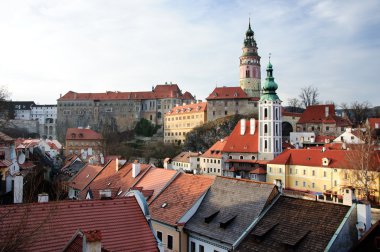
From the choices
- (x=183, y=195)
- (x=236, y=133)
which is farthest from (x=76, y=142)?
(x=183, y=195)

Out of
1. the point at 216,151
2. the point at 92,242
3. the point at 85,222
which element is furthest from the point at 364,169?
the point at 92,242

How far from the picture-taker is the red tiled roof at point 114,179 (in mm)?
26081

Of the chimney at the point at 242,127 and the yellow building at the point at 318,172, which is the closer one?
the yellow building at the point at 318,172

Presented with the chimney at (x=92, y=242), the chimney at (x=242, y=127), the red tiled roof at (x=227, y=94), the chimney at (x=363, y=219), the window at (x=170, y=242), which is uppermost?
the red tiled roof at (x=227, y=94)

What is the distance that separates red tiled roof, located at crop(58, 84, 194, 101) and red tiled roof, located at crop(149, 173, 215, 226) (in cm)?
9131

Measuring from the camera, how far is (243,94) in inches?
3573

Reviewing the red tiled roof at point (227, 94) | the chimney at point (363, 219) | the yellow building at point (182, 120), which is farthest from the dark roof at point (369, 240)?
the yellow building at point (182, 120)

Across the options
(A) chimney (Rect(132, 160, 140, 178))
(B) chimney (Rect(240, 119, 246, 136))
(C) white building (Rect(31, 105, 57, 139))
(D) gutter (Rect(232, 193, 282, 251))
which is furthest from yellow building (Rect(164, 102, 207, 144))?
(D) gutter (Rect(232, 193, 282, 251))

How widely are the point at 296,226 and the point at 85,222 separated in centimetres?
818

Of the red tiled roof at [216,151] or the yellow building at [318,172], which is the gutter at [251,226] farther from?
the red tiled roof at [216,151]

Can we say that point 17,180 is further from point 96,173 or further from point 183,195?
point 96,173

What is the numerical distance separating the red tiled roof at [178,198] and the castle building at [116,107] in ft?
297

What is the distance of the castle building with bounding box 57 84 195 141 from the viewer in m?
114

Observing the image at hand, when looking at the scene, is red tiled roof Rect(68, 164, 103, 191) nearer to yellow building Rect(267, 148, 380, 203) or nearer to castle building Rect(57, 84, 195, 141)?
yellow building Rect(267, 148, 380, 203)
